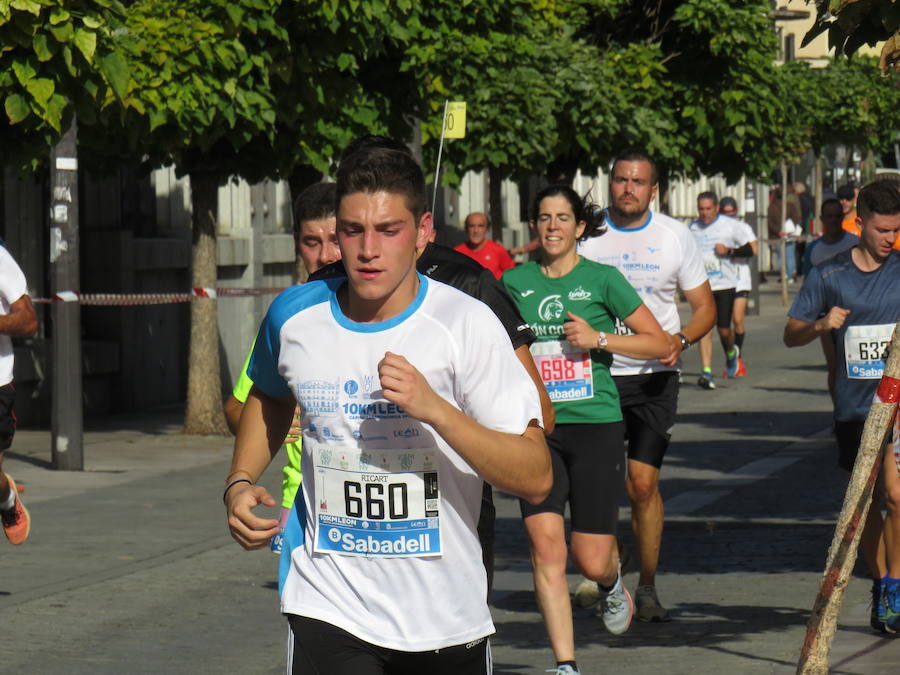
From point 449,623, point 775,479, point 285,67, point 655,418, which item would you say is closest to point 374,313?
point 449,623

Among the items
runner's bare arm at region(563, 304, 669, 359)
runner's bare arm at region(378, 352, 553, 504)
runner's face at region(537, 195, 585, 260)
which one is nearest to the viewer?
runner's bare arm at region(378, 352, 553, 504)

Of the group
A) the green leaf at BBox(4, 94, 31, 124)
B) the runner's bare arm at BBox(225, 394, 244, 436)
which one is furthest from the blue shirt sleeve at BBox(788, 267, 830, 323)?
the green leaf at BBox(4, 94, 31, 124)

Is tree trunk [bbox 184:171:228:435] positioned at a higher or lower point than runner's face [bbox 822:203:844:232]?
lower

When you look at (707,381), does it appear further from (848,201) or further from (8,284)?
(8,284)

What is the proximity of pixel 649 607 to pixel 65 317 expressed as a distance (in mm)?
6393

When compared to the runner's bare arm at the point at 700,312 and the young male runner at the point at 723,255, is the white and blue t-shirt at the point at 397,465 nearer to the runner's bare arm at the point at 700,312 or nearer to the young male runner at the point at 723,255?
the runner's bare arm at the point at 700,312

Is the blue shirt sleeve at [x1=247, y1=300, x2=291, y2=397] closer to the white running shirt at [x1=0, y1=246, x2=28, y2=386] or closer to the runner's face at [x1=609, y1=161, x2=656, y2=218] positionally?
the runner's face at [x1=609, y1=161, x2=656, y2=218]

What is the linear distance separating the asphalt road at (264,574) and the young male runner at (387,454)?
297 cm

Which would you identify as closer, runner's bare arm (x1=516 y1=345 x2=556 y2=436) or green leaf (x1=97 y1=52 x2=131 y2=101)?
runner's bare arm (x1=516 y1=345 x2=556 y2=436)

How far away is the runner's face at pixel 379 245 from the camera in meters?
3.75

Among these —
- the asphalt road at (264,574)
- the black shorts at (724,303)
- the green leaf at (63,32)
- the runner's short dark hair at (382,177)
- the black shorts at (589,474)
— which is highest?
the green leaf at (63,32)

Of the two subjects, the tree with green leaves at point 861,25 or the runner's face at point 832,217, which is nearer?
the tree with green leaves at point 861,25

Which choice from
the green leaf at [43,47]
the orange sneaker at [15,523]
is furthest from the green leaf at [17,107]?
the orange sneaker at [15,523]

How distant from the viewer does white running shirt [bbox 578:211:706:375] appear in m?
8.37
